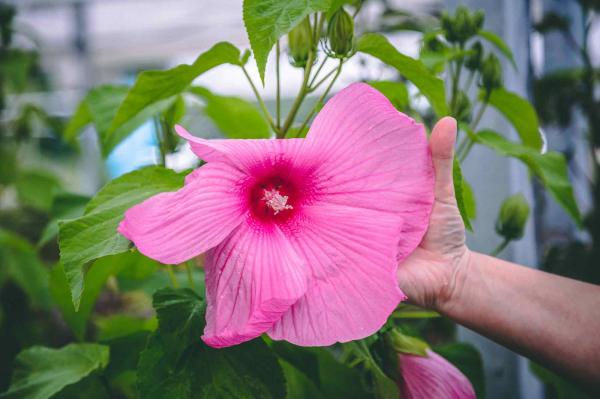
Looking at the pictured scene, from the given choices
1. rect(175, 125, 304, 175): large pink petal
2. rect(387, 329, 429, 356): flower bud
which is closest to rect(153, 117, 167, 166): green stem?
rect(175, 125, 304, 175): large pink petal

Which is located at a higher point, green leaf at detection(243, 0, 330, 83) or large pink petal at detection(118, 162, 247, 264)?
green leaf at detection(243, 0, 330, 83)

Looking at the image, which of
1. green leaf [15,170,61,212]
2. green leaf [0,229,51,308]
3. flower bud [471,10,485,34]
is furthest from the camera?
green leaf [15,170,61,212]

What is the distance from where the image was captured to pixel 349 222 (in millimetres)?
457

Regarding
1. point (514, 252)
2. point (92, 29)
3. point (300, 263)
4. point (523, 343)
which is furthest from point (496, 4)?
point (92, 29)

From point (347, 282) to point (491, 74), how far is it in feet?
1.42

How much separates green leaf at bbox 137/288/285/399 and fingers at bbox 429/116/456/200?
244 mm

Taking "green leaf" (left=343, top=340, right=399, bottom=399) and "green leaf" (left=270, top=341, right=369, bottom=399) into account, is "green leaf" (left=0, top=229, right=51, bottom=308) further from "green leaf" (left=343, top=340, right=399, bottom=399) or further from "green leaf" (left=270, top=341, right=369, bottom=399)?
"green leaf" (left=343, top=340, right=399, bottom=399)

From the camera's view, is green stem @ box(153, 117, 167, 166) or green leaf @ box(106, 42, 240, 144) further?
green stem @ box(153, 117, 167, 166)

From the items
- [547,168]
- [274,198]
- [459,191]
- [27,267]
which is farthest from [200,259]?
[27,267]

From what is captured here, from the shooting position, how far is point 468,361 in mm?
737

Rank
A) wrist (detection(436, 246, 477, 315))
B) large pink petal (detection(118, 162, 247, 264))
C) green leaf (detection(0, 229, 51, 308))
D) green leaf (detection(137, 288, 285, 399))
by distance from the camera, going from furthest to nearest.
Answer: green leaf (detection(0, 229, 51, 308))
wrist (detection(436, 246, 477, 315))
green leaf (detection(137, 288, 285, 399))
large pink petal (detection(118, 162, 247, 264))

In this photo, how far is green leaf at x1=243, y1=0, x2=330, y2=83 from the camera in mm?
448

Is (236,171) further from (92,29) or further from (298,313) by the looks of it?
Answer: (92,29)

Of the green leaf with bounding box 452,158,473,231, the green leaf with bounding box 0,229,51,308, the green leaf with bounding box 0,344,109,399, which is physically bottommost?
the green leaf with bounding box 0,229,51,308
